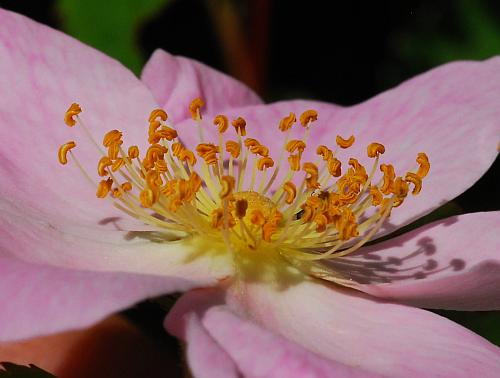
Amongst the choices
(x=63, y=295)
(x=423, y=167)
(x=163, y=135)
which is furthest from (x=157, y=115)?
(x=63, y=295)

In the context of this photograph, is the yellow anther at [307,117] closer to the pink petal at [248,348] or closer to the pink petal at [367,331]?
the pink petal at [367,331]

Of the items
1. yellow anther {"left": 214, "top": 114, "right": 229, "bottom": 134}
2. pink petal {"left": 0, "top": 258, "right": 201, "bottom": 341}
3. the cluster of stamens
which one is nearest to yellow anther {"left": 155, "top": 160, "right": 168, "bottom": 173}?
the cluster of stamens

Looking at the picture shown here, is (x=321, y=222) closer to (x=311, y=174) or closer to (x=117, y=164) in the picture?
(x=311, y=174)

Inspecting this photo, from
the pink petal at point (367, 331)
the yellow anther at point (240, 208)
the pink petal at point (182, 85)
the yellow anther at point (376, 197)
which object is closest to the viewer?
the pink petal at point (367, 331)

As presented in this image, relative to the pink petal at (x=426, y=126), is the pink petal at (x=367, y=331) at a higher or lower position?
lower

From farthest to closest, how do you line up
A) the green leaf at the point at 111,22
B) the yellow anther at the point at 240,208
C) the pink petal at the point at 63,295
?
the green leaf at the point at 111,22, the yellow anther at the point at 240,208, the pink petal at the point at 63,295

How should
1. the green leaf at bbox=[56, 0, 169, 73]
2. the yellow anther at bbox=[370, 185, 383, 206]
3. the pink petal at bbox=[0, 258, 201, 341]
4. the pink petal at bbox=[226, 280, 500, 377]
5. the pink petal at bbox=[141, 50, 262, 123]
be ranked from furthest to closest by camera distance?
the green leaf at bbox=[56, 0, 169, 73] → the pink petal at bbox=[141, 50, 262, 123] → the yellow anther at bbox=[370, 185, 383, 206] → the pink petal at bbox=[226, 280, 500, 377] → the pink petal at bbox=[0, 258, 201, 341]

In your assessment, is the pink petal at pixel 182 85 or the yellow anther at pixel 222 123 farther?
the pink petal at pixel 182 85

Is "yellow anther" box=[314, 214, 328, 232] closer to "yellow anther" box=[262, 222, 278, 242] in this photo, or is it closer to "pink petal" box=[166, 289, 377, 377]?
"yellow anther" box=[262, 222, 278, 242]

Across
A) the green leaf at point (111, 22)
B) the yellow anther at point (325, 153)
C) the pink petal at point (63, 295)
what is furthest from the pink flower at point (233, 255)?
the green leaf at point (111, 22)
